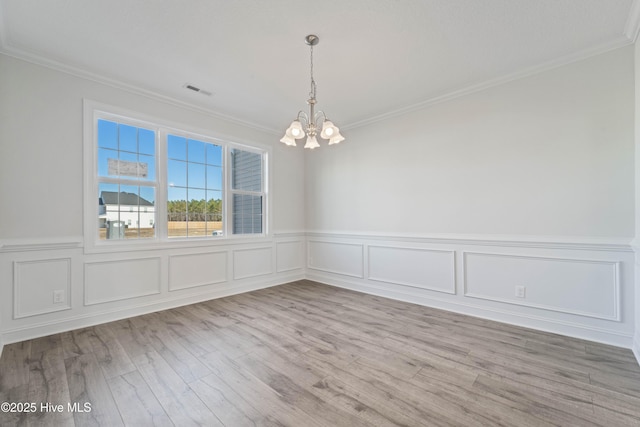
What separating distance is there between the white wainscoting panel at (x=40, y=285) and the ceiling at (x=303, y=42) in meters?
2.03

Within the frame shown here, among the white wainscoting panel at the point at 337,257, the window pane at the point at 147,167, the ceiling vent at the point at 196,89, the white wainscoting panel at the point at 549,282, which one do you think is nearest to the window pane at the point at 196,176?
the window pane at the point at 147,167

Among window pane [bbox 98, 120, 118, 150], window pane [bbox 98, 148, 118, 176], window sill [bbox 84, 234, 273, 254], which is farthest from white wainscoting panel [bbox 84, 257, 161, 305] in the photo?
window pane [bbox 98, 120, 118, 150]

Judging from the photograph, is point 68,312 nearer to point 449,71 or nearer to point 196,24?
point 196,24

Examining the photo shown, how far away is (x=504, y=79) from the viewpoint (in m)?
3.08

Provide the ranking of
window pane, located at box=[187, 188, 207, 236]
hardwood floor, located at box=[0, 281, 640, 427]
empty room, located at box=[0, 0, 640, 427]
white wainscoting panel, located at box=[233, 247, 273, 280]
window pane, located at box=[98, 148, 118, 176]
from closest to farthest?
hardwood floor, located at box=[0, 281, 640, 427]
empty room, located at box=[0, 0, 640, 427]
window pane, located at box=[98, 148, 118, 176]
window pane, located at box=[187, 188, 207, 236]
white wainscoting panel, located at box=[233, 247, 273, 280]

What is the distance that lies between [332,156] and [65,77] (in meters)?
3.54

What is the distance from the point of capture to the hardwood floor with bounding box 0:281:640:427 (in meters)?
1.65

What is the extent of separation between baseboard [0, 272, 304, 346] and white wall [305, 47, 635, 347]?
6.38ft

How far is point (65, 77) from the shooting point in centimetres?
288

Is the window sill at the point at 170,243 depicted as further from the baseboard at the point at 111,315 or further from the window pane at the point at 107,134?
the window pane at the point at 107,134

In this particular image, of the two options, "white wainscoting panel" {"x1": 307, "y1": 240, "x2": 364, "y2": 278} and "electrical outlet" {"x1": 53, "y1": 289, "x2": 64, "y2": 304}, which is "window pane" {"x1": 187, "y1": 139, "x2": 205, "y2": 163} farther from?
"white wainscoting panel" {"x1": 307, "y1": 240, "x2": 364, "y2": 278}

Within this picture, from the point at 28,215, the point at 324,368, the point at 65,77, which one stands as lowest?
the point at 324,368

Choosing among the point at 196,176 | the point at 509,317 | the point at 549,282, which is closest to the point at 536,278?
the point at 549,282

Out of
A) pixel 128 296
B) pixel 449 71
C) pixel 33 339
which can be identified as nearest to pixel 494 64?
pixel 449 71
